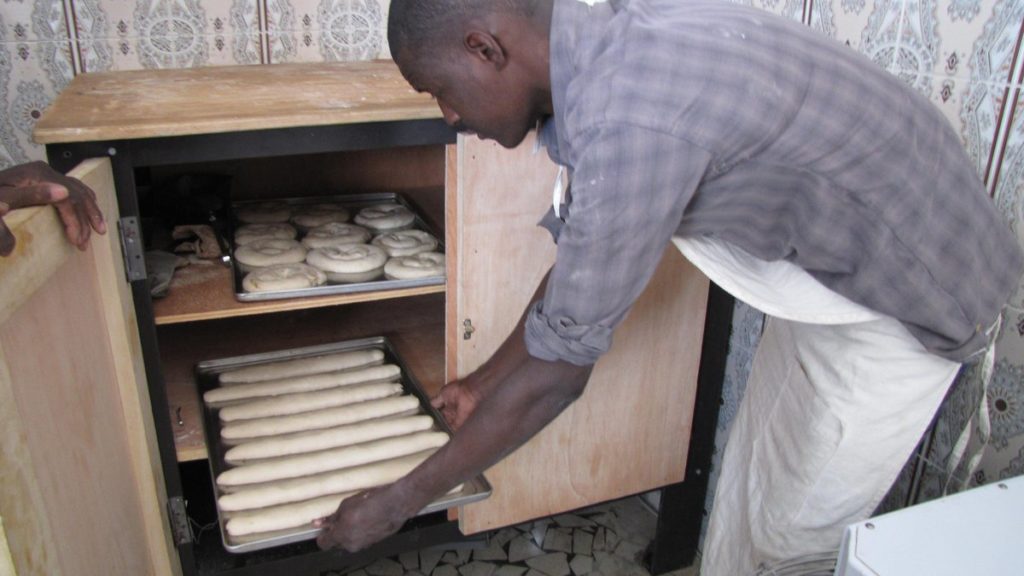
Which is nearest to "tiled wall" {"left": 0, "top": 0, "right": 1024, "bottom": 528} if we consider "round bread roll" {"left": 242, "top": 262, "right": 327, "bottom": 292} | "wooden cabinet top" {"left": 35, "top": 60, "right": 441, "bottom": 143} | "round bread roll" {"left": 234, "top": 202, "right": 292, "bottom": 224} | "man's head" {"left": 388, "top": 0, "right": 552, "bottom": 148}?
"wooden cabinet top" {"left": 35, "top": 60, "right": 441, "bottom": 143}

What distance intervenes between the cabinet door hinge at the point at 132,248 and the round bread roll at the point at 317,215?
581 millimetres

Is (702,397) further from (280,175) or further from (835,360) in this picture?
(280,175)

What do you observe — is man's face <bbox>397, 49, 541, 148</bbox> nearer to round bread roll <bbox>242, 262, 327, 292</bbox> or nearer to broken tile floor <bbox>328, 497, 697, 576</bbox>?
round bread roll <bbox>242, 262, 327, 292</bbox>

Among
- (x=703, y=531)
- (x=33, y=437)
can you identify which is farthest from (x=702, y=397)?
(x=33, y=437)

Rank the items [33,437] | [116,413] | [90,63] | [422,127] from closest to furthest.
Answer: [33,437] < [116,413] < [422,127] < [90,63]

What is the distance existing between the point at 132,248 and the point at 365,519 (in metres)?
0.52

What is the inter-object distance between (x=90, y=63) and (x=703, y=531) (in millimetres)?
1745

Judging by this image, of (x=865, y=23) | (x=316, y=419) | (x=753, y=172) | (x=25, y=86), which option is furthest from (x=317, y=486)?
(x=865, y=23)

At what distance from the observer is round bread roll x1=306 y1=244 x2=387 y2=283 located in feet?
4.85

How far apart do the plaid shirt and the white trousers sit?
0.07 m

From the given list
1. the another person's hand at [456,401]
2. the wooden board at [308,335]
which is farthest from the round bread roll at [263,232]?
the another person's hand at [456,401]

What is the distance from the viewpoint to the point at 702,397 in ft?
5.48

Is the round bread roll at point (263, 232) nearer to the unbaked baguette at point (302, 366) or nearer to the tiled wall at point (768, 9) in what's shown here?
the unbaked baguette at point (302, 366)

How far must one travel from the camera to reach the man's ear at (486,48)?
85cm
